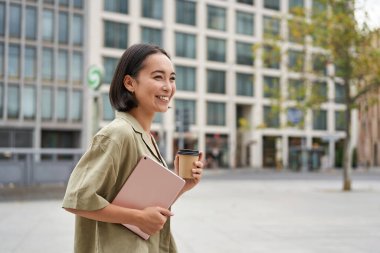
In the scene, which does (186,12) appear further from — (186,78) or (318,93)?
(318,93)

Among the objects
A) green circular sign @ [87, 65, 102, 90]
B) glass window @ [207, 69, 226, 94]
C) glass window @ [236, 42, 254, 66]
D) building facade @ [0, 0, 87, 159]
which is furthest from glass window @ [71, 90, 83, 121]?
green circular sign @ [87, 65, 102, 90]

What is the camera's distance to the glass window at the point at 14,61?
39.4 metres

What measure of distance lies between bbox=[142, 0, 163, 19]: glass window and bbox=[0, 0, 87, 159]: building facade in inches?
240

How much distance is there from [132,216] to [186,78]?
152ft

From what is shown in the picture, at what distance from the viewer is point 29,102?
40281 millimetres

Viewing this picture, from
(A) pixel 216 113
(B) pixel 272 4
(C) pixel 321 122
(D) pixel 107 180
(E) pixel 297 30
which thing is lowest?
(D) pixel 107 180

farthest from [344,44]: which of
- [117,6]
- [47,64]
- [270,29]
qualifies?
[117,6]

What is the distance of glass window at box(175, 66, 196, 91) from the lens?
47531mm

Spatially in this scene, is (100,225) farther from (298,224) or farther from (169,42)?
(169,42)

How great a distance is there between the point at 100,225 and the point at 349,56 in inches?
704

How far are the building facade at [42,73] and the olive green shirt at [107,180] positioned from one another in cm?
3891

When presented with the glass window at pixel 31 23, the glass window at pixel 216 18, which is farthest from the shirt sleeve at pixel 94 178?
the glass window at pixel 216 18

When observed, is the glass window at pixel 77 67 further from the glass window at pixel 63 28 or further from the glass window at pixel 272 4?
the glass window at pixel 272 4

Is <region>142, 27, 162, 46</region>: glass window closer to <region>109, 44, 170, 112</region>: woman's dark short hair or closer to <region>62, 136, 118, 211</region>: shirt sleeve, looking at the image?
<region>109, 44, 170, 112</region>: woman's dark short hair
